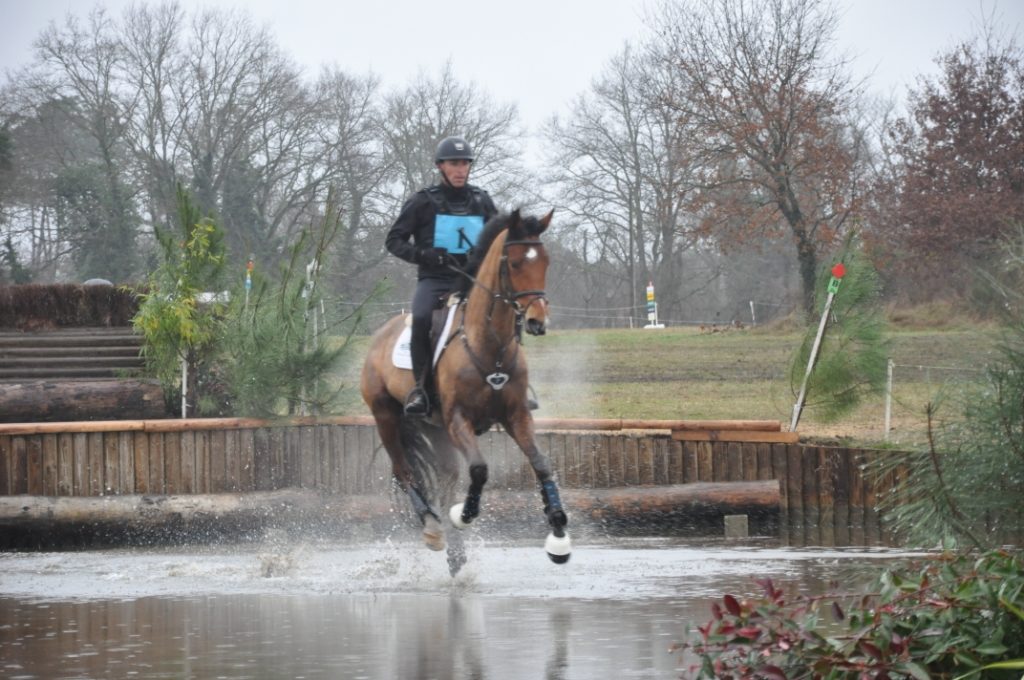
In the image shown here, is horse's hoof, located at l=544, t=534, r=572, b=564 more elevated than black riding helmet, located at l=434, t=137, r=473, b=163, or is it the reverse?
black riding helmet, located at l=434, t=137, r=473, b=163

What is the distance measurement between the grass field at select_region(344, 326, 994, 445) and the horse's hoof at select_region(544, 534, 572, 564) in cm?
591

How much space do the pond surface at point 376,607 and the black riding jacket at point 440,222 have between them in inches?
95.0

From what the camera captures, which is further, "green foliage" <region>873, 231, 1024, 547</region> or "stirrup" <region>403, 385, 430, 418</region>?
"stirrup" <region>403, 385, 430, 418</region>

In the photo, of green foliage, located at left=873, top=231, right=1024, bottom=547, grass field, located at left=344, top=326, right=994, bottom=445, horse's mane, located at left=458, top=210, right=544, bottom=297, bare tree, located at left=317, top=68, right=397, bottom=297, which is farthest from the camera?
bare tree, located at left=317, top=68, right=397, bottom=297

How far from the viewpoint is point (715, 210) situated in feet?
123

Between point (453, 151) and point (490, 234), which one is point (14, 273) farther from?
point (490, 234)

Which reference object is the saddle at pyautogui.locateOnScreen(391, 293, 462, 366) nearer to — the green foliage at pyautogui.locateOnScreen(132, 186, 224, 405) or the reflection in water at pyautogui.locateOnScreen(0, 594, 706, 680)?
the reflection in water at pyautogui.locateOnScreen(0, 594, 706, 680)

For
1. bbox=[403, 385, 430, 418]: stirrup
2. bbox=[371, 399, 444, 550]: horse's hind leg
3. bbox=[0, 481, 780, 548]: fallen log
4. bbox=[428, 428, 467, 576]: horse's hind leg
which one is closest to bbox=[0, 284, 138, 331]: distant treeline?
bbox=[0, 481, 780, 548]: fallen log

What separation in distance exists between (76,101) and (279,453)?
41594 mm

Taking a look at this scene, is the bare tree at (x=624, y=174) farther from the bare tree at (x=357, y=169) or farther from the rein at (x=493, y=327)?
the rein at (x=493, y=327)

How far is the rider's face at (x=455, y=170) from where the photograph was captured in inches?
478

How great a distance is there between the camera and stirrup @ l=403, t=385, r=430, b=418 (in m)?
12.0

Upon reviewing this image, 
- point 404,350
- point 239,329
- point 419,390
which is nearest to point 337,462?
point 239,329

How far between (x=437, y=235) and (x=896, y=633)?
7312 millimetres
